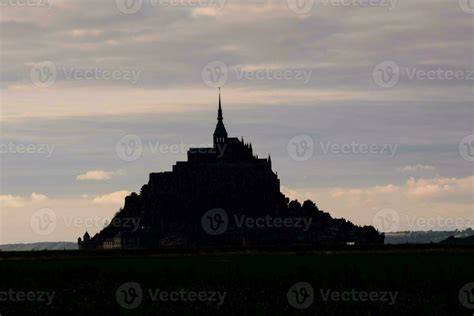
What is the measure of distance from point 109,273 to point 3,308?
15.8 metres

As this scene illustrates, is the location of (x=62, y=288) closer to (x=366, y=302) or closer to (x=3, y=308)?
(x=3, y=308)

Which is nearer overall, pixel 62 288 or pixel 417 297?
pixel 417 297

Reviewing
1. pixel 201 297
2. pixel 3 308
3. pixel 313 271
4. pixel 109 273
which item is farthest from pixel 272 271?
pixel 3 308

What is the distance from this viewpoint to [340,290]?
5631 centimetres

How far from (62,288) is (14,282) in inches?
176

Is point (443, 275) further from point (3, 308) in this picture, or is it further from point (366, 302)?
point (3, 308)

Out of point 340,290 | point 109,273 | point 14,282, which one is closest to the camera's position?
point 340,290

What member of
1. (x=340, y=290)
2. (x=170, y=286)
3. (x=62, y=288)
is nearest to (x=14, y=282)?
(x=62, y=288)

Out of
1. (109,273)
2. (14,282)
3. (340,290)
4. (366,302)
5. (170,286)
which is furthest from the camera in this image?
(109,273)

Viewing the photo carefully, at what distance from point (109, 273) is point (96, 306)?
616 inches

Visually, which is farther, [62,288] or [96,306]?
[62,288]

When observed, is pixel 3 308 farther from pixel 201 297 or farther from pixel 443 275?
pixel 443 275

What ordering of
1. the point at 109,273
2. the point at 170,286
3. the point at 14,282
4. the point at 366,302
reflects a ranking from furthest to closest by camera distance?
1. the point at 109,273
2. the point at 14,282
3. the point at 170,286
4. the point at 366,302

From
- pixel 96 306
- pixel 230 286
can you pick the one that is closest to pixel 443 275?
pixel 230 286
